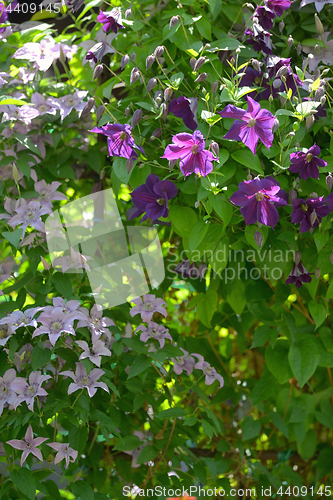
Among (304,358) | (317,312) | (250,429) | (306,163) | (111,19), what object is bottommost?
(250,429)

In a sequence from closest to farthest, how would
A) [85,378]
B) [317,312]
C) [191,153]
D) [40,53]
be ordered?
[191,153]
[85,378]
[317,312]
[40,53]

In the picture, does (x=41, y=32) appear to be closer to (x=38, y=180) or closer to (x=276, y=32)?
(x=38, y=180)

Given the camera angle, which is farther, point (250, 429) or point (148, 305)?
point (250, 429)

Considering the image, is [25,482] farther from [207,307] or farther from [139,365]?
[207,307]

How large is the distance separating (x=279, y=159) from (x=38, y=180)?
62 centimetres

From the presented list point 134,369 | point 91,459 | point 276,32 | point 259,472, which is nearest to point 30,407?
point 134,369

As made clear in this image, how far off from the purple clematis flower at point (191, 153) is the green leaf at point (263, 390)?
632mm

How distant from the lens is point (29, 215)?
992mm

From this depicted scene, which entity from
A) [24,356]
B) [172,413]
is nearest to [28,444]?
[24,356]

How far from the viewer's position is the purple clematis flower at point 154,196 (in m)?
0.90

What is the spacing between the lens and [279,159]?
0.87 m

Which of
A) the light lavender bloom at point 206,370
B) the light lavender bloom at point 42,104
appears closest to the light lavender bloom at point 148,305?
the light lavender bloom at point 206,370

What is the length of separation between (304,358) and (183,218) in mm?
431

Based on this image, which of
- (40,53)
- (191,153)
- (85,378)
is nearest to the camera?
(191,153)
